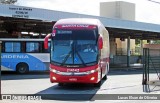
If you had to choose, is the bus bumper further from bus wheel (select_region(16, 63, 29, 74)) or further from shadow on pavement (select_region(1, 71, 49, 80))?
bus wheel (select_region(16, 63, 29, 74))

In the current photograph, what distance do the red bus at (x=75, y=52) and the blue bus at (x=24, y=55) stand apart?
1247 cm

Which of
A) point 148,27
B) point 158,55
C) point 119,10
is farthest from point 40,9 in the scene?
point 119,10

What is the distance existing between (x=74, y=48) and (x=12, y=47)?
13.4 metres

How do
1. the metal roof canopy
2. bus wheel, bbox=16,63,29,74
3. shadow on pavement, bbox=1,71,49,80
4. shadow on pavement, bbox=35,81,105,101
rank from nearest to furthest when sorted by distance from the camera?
shadow on pavement, bbox=35,81,105,101 → shadow on pavement, bbox=1,71,49,80 → the metal roof canopy → bus wheel, bbox=16,63,29,74

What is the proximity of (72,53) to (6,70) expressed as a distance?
531 inches

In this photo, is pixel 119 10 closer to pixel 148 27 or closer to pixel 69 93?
pixel 148 27

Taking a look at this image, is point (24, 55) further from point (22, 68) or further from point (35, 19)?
point (35, 19)

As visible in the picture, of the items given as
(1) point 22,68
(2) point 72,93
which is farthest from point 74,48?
(1) point 22,68

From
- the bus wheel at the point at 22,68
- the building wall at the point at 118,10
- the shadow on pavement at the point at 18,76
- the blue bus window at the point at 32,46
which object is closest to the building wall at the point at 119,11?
the building wall at the point at 118,10

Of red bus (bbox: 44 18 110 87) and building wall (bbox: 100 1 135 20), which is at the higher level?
building wall (bbox: 100 1 135 20)

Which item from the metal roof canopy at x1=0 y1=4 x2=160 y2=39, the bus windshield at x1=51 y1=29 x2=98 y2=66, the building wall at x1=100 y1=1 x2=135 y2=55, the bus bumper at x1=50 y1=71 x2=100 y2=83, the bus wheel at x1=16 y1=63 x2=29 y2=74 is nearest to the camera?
the bus bumper at x1=50 y1=71 x2=100 y2=83

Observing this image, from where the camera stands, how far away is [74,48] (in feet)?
62.5

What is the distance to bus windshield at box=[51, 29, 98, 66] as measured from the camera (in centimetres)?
1886

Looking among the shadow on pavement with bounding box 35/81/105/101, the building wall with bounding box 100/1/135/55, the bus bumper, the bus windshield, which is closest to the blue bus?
the shadow on pavement with bounding box 35/81/105/101
